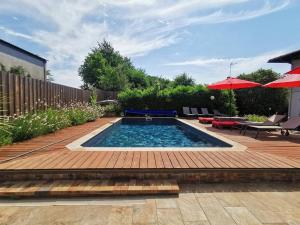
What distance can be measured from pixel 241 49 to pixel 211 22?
5896 mm

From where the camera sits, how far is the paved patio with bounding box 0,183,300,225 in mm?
2697

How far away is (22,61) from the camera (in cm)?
2036

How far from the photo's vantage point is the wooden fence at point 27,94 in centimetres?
633

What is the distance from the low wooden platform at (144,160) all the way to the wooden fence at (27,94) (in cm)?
174

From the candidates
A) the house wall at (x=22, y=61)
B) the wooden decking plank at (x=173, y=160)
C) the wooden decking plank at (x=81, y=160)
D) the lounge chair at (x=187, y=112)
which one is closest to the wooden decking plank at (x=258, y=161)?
the wooden decking plank at (x=173, y=160)

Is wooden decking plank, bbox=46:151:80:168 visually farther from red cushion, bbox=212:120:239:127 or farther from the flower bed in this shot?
red cushion, bbox=212:120:239:127

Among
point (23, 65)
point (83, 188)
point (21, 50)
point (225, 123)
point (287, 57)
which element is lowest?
point (83, 188)

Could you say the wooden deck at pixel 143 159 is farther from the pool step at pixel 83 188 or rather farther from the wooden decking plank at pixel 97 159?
the pool step at pixel 83 188

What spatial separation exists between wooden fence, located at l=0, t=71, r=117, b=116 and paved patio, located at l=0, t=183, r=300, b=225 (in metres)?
3.44

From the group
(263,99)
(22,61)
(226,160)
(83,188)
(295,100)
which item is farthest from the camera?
(22,61)

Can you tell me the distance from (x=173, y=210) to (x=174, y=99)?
13.6 metres

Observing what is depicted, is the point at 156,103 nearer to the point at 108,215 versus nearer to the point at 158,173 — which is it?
the point at 158,173

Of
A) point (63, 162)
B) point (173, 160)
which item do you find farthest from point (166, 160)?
point (63, 162)

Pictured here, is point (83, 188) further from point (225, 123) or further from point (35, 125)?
point (225, 123)
